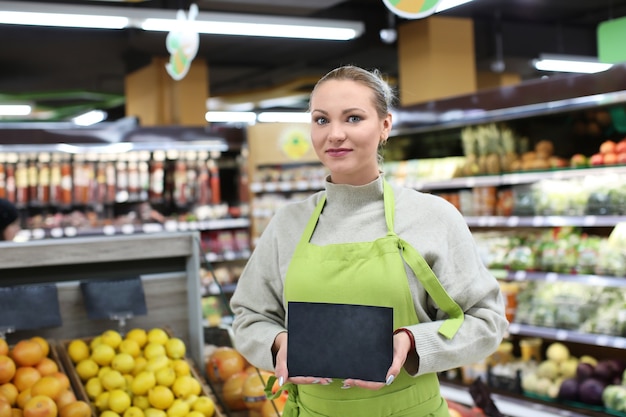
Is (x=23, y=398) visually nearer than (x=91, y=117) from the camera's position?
Yes

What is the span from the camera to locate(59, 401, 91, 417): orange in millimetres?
2324

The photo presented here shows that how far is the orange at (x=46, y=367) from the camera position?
2.47 m

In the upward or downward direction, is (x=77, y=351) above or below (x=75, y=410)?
above

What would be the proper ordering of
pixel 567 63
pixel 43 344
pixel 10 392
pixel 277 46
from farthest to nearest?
pixel 277 46, pixel 567 63, pixel 43 344, pixel 10 392

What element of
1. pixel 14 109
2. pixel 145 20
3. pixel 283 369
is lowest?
pixel 283 369

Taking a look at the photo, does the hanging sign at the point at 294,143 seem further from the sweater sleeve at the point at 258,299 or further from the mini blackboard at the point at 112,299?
the sweater sleeve at the point at 258,299

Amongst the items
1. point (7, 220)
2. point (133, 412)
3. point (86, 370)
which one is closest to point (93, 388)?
point (86, 370)

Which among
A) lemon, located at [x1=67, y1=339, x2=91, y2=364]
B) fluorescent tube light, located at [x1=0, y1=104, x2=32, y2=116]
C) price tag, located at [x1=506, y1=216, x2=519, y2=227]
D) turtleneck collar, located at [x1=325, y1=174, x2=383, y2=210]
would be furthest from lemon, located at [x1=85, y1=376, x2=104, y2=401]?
fluorescent tube light, located at [x1=0, y1=104, x2=32, y2=116]

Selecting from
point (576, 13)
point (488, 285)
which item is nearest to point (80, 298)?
point (488, 285)

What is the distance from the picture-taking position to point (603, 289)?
507 cm

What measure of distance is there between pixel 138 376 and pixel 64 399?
0.82 ft

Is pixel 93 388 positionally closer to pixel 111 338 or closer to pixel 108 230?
pixel 111 338

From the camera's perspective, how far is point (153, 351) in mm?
2668

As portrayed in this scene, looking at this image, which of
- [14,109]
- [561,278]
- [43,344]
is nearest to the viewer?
[43,344]
